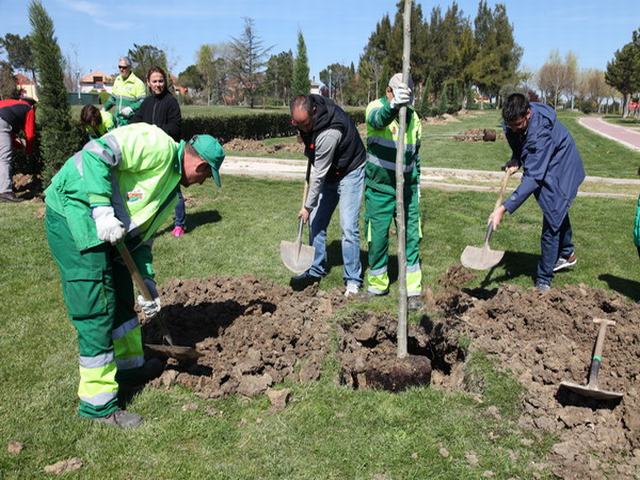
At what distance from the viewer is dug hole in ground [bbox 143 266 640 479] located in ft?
9.91

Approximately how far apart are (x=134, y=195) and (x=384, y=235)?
2.47m

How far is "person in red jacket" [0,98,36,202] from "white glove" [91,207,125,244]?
6.91m

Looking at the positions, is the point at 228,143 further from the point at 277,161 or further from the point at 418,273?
the point at 418,273

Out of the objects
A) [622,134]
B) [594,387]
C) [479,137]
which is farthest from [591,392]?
[622,134]

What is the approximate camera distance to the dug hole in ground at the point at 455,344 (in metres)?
3.02

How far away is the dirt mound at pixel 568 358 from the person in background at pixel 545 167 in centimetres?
52

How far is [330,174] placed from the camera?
498cm

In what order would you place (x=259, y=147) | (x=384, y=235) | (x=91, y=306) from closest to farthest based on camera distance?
(x=91, y=306)
(x=384, y=235)
(x=259, y=147)

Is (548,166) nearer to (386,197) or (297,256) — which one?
(386,197)

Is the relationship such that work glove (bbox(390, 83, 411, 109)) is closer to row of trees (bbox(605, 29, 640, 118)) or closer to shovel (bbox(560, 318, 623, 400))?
shovel (bbox(560, 318, 623, 400))

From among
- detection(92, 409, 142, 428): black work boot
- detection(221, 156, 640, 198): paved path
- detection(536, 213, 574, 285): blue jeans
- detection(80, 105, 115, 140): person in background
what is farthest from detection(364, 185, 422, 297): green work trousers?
detection(221, 156, 640, 198): paved path

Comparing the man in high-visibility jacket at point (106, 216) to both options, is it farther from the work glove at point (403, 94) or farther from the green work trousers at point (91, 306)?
the work glove at point (403, 94)

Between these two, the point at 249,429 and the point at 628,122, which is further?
the point at 628,122

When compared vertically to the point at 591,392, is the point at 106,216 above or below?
above
